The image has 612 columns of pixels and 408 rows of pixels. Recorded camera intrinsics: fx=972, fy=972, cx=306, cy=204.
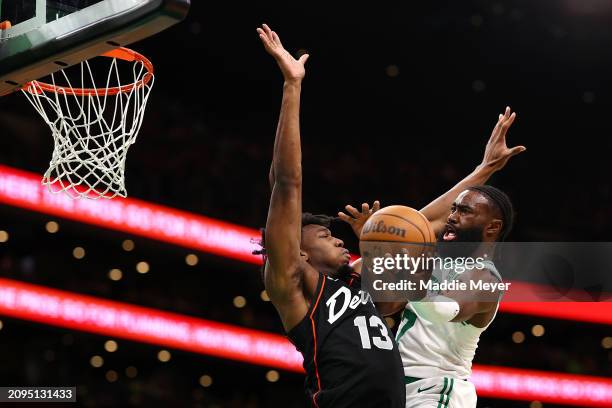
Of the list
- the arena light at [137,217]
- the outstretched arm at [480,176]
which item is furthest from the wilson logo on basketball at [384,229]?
the arena light at [137,217]

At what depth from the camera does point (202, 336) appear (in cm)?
1220

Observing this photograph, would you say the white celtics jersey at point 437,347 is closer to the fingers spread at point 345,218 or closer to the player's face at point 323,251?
the player's face at point 323,251

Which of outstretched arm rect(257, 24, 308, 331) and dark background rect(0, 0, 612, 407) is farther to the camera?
dark background rect(0, 0, 612, 407)

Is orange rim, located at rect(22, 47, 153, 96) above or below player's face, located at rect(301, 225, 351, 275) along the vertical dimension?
above

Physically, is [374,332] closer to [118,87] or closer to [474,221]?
[474,221]

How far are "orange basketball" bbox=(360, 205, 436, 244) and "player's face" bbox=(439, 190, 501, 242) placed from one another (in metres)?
0.42

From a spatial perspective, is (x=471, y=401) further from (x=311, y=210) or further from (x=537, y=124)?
(x=537, y=124)

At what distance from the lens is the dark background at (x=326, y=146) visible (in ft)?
39.3

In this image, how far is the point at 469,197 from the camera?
4473 millimetres

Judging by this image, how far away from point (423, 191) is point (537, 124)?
227 cm

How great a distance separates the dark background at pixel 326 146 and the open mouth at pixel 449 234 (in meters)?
7.42

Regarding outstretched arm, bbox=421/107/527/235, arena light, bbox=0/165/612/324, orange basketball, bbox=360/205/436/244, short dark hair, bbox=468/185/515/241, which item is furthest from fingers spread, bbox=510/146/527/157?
arena light, bbox=0/165/612/324

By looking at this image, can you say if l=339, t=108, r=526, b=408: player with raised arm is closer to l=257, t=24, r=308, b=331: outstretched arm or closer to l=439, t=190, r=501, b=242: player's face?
l=439, t=190, r=501, b=242: player's face

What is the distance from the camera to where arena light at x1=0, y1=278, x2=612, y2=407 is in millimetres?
11117
